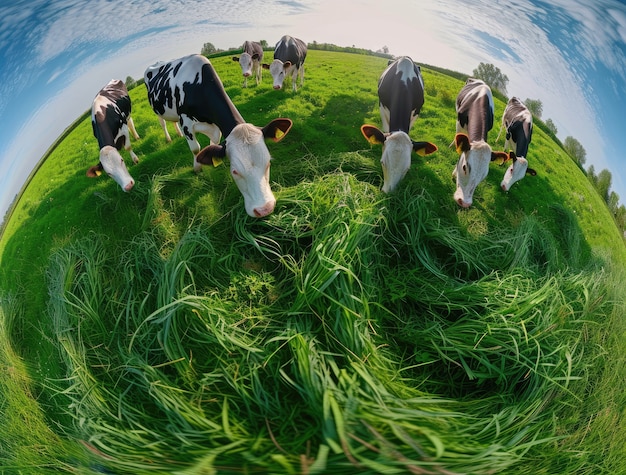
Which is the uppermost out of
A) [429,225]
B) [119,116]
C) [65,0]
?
[65,0]

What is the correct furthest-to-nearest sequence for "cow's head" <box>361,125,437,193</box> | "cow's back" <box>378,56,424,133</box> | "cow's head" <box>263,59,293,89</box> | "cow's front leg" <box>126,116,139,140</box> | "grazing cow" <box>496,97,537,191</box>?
"cow's head" <box>263,59,293,89</box> → "cow's front leg" <box>126,116,139,140</box> → "cow's back" <box>378,56,424,133</box> → "grazing cow" <box>496,97,537,191</box> → "cow's head" <box>361,125,437,193</box>

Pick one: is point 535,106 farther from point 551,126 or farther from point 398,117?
point 398,117

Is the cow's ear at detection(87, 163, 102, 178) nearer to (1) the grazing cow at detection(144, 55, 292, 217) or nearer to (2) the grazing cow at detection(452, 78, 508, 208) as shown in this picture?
(1) the grazing cow at detection(144, 55, 292, 217)

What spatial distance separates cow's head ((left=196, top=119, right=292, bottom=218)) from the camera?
2.07m

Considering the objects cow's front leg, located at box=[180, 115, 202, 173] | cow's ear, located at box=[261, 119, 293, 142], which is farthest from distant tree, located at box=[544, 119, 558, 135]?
cow's front leg, located at box=[180, 115, 202, 173]

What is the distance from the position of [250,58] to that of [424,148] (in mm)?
1811

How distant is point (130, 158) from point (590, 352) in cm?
410

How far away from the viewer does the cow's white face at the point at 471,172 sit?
7.89 feet

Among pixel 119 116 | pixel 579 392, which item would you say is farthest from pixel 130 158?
pixel 579 392

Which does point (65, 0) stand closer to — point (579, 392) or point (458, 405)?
point (458, 405)

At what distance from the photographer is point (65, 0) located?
220 centimetres

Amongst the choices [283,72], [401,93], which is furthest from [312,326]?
[283,72]

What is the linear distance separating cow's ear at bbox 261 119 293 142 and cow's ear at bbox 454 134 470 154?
1452 millimetres

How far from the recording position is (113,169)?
2463 millimetres
